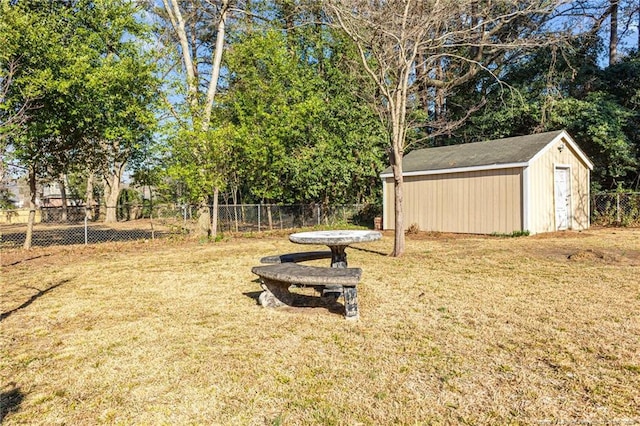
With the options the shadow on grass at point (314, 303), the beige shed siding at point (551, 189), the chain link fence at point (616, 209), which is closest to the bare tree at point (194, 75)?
the shadow on grass at point (314, 303)

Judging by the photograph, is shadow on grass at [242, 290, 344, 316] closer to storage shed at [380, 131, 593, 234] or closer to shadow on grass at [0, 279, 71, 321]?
shadow on grass at [0, 279, 71, 321]

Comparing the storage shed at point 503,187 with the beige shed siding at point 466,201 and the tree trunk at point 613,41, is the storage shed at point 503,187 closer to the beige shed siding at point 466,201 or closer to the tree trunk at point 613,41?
the beige shed siding at point 466,201

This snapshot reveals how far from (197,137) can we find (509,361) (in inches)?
447

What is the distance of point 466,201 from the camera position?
1337 cm

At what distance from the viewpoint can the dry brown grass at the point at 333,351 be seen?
2.57 metres

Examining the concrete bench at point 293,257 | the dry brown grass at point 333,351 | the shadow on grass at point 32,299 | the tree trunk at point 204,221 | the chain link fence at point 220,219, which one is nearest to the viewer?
the dry brown grass at point 333,351

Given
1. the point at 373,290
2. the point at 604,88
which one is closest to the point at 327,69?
the point at 604,88

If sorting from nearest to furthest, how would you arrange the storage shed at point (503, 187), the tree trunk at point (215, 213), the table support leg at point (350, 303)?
the table support leg at point (350, 303), the storage shed at point (503, 187), the tree trunk at point (215, 213)

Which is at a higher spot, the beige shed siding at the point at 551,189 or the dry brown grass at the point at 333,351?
the beige shed siding at the point at 551,189

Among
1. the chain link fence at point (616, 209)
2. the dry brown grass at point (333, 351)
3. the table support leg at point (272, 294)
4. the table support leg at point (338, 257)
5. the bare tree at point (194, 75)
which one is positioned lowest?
the dry brown grass at point (333, 351)

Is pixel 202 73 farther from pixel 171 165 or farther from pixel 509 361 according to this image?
pixel 509 361

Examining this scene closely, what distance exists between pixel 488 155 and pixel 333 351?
11.6 metres

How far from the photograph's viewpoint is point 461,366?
3.14 metres

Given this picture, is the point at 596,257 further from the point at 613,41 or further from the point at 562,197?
the point at 613,41
